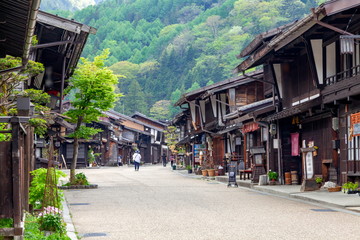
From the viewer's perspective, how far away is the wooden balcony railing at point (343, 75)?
18.3m

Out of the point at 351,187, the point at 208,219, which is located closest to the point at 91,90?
the point at 351,187

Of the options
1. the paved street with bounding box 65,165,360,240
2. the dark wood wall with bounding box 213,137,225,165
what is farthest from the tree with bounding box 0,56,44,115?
the dark wood wall with bounding box 213,137,225,165

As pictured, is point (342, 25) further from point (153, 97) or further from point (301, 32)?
point (153, 97)

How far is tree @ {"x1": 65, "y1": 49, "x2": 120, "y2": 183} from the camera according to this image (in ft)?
80.5

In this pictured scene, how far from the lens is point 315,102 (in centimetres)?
2012

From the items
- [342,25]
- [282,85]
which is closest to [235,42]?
[282,85]

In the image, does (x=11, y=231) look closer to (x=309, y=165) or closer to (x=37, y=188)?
(x=37, y=188)

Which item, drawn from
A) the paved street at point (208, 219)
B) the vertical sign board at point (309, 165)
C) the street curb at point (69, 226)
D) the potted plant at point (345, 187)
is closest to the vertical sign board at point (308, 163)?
the vertical sign board at point (309, 165)

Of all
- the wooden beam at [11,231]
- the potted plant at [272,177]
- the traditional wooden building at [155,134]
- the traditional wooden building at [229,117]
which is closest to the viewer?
the wooden beam at [11,231]

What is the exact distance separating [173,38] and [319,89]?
122 metres

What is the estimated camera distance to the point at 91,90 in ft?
80.3

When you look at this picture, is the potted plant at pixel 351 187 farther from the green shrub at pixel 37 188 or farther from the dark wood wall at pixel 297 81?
the green shrub at pixel 37 188

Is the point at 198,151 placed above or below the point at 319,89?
below

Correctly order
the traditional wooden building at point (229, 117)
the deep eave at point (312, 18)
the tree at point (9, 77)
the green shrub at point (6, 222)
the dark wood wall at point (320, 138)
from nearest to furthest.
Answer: the green shrub at point (6, 222), the tree at point (9, 77), the deep eave at point (312, 18), the dark wood wall at point (320, 138), the traditional wooden building at point (229, 117)
